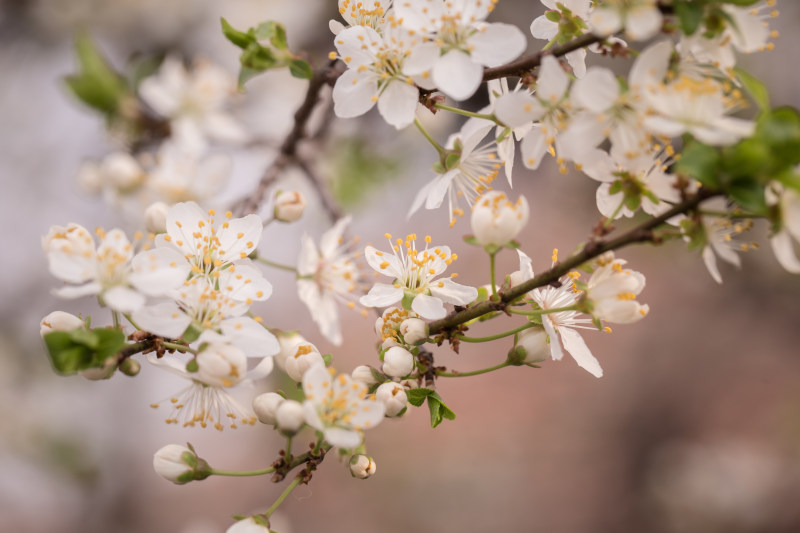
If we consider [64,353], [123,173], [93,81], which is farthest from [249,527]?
[93,81]

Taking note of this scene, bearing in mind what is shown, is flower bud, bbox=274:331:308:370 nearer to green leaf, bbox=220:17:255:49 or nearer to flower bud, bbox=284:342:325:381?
flower bud, bbox=284:342:325:381

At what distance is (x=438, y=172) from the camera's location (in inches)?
43.1

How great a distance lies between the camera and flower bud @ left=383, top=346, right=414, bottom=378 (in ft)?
3.06

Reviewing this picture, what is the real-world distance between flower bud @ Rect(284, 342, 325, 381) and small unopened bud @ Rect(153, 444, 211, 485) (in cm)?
20

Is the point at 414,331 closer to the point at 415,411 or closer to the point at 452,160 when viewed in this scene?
the point at 452,160

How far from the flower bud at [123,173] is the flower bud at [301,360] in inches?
45.4

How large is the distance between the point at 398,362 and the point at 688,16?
0.62m

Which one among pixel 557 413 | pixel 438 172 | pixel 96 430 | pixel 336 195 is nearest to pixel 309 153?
pixel 336 195

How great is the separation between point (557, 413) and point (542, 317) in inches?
121

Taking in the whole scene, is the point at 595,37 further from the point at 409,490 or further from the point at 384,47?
the point at 409,490

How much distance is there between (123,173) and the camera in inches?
71.5

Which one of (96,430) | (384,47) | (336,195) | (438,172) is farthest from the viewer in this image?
(96,430)

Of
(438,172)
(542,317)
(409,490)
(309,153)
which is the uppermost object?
(438,172)

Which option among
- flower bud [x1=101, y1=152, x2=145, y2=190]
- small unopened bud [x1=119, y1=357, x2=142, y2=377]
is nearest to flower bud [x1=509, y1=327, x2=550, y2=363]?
small unopened bud [x1=119, y1=357, x2=142, y2=377]
